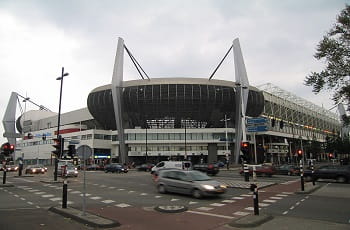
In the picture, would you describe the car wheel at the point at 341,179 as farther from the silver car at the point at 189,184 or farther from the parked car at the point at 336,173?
the silver car at the point at 189,184

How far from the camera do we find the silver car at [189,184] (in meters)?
15.5

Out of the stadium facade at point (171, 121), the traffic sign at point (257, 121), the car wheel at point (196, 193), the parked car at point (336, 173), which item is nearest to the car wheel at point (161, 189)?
the car wheel at point (196, 193)

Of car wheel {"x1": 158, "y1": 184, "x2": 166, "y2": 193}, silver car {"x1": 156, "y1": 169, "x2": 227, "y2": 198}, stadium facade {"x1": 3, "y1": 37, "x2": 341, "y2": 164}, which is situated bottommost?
car wheel {"x1": 158, "y1": 184, "x2": 166, "y2": 193}

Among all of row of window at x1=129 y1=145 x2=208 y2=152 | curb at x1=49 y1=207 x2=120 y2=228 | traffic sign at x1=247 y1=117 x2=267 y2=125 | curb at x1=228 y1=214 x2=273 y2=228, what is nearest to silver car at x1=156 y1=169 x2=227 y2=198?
traffic sign at x1=247 y1=117 x2=267 y2=125

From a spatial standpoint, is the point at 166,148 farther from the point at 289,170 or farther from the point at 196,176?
the point at 196,176

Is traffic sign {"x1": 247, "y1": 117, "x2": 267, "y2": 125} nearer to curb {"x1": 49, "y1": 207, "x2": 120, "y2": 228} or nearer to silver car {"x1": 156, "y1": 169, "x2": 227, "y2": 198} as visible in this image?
silver car {"x1": 156, "y1": 169, "x2": 227, "y2": 198}

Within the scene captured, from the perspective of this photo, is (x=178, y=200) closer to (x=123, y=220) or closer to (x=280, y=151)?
(x=123, y=220)

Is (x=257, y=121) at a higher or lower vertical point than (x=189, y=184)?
higher

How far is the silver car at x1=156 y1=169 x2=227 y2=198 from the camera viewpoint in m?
15.5

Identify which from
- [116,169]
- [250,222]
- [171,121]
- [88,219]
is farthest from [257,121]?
[171,121]

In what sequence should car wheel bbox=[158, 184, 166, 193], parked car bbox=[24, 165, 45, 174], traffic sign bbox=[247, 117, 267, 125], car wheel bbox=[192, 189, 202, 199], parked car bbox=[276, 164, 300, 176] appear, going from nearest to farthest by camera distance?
car wheel bbox=[192, 189, 202, 199], car wheel bbox=[158, 184, 166, 193], traffic sign bbox=[247, 117, 267, 125], parked car bbox=[276, 164, 300, 176], parked car bbox=[24, 165, 45, 174]

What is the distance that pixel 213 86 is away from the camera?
9256 cm

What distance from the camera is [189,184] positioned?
16172 mm

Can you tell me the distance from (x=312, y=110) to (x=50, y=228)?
14406 cm
